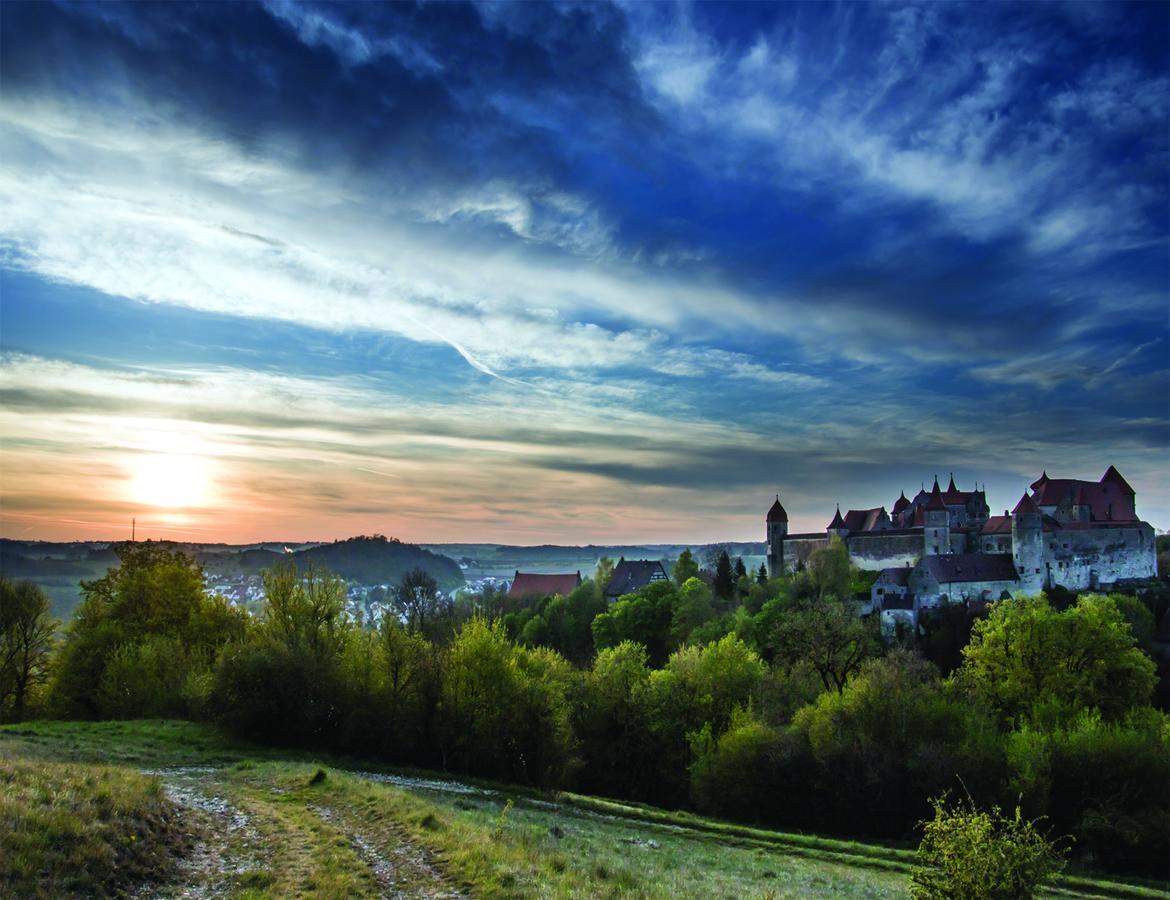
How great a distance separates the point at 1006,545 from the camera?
89062mm

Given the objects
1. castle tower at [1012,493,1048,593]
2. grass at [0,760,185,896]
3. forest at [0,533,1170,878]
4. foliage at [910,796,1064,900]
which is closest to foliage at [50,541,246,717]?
forest at [0,533,1170,878]

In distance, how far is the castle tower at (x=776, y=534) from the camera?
350ft

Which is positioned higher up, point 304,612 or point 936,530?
point 936,530

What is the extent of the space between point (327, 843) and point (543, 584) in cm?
11793

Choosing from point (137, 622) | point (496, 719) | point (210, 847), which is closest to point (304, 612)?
point (496, 719)

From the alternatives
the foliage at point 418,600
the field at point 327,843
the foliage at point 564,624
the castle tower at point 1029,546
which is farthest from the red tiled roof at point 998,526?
the field at point 327,843

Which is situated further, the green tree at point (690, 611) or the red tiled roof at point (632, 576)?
the red tiled roof at point (632, 576)

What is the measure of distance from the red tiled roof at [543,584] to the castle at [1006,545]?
4531 cm

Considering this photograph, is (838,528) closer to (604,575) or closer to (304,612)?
(604,575)

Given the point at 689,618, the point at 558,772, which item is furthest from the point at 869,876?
the point at 689,618

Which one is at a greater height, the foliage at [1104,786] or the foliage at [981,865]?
the foliage at [981,865]

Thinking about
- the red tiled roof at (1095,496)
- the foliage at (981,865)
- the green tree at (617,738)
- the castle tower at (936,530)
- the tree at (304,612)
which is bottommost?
the green tree at (617,738)

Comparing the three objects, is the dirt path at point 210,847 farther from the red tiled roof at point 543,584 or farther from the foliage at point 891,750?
the red tiled roof at point 543,584

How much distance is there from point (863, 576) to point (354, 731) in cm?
7043
